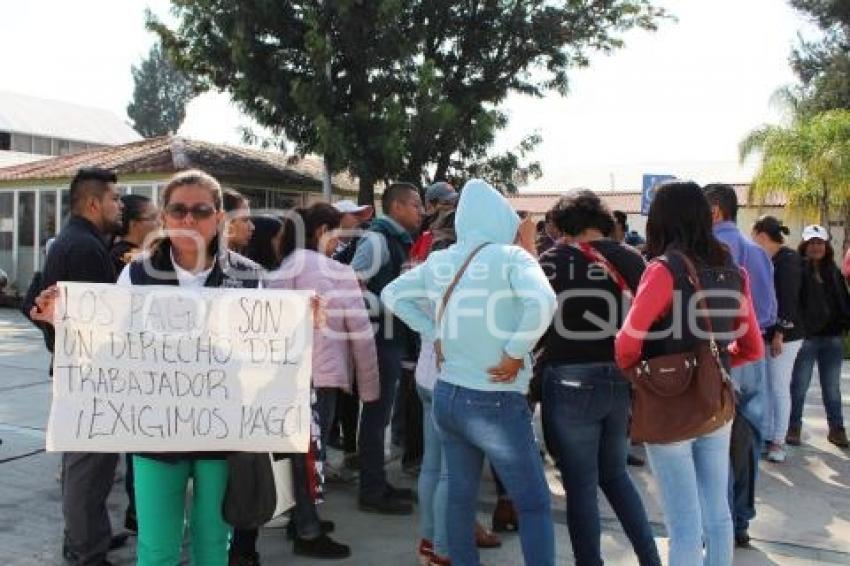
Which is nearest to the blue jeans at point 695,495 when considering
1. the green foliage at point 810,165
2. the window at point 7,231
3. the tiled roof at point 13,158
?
the green foliage at point 810,165

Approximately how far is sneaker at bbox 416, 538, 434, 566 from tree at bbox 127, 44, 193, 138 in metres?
73.2

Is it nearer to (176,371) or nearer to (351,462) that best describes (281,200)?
(351,462)

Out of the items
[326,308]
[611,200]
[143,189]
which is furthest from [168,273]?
[611,200]

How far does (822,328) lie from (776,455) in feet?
3.94

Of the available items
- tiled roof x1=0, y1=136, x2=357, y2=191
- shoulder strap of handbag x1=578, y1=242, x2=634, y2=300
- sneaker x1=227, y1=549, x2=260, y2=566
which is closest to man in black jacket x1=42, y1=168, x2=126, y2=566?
sneaker x1=227, y1=549, x2=260, y2=566

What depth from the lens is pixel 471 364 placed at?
3361 mm

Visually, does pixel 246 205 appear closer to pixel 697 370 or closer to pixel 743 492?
pixel 697 370

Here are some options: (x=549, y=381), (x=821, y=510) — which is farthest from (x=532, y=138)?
(x=549, y=381)

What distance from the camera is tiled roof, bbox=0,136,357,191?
18.5m

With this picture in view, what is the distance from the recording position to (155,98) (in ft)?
240

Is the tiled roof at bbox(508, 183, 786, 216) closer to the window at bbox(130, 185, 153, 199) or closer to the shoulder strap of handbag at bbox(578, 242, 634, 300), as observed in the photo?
the window at bbox(130, 185, 153, 199)

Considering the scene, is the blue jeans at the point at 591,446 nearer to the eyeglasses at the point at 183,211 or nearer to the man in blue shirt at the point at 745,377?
the man in blue shirt at the point at 745,377

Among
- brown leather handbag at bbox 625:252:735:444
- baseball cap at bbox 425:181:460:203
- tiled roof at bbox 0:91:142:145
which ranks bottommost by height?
brown leather handbag at bbox 625:252:735:444

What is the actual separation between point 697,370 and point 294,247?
2.37 metres
